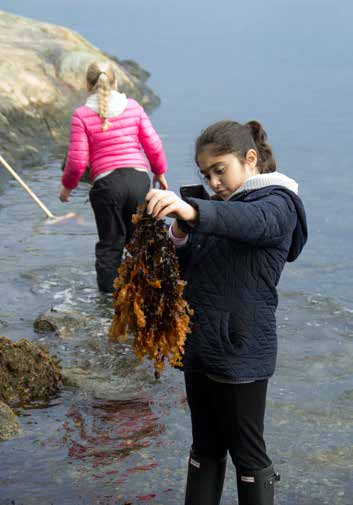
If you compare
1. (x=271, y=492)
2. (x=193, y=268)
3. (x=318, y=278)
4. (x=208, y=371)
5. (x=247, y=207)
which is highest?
(x=247, y=207)

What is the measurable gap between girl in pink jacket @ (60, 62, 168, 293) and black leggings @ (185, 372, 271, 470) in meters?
4.16

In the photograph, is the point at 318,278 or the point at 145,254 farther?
the point at 318,278

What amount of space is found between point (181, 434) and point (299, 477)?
32.5 inches

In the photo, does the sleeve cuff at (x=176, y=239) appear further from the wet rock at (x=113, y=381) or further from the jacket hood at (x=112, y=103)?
the jacket hood at (x=112, y=103)

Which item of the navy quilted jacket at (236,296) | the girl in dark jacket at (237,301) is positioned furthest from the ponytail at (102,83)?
the navy quilted jacket at (236,296)

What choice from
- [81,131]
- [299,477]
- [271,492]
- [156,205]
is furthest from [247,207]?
[81,131]

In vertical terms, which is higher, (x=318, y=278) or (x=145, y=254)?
(x=145, y=254)

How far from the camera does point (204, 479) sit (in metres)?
4.04

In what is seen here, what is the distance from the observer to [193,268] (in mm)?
3859

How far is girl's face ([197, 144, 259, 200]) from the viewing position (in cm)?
387

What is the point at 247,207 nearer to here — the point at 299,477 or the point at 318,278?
the point at 299,477

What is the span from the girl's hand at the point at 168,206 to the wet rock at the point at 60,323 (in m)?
4.14

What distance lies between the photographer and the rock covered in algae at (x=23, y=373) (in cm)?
596

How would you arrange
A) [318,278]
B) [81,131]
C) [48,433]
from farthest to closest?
1. [318,278]
2. [81,131]
3. [48,433]
